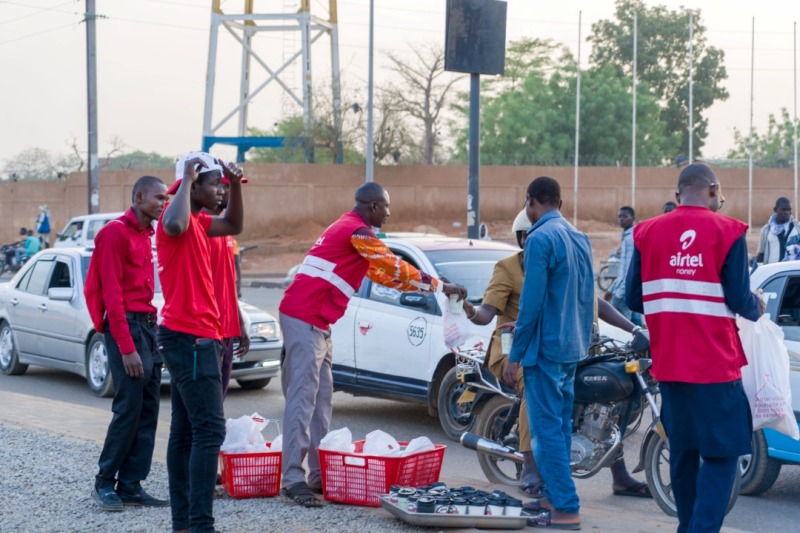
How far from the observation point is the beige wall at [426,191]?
41562mm

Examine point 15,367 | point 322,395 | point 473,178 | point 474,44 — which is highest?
point 474,44

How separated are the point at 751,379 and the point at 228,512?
2952 mm

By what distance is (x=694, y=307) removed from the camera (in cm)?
517

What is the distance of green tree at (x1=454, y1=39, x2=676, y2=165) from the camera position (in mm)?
53625

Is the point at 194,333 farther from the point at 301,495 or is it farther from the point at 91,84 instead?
the point at 91,84

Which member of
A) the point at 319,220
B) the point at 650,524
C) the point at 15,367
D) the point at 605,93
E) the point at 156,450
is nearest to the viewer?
the point at 650,524

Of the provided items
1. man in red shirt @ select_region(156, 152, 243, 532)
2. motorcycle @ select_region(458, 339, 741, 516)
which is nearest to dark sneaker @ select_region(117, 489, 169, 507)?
man in red shirt @ select_region(156, 152, 243, 532)

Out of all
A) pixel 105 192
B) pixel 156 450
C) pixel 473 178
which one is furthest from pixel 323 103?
pixel 156 450

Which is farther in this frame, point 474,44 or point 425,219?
point 425,219

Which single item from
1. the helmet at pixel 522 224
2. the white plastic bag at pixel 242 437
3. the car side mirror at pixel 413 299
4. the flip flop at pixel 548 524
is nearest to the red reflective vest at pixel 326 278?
the white plastic bag at pixel 242 437

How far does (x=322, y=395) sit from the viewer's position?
7.08 m

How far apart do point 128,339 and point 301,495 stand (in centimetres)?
137

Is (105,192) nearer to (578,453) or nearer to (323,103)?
(323,103)

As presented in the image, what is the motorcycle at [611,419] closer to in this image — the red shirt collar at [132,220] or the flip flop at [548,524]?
the flip flop at [548,524]
